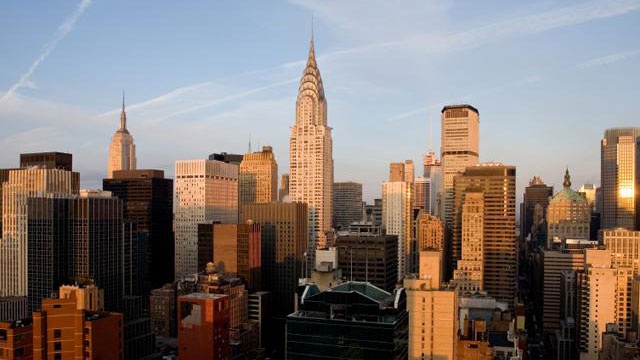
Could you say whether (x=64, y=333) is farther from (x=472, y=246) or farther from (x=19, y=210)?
(x=472, y=246)

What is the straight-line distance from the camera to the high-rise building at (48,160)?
566 feet

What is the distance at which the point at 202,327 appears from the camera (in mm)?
88562

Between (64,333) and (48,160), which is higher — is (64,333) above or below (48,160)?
below

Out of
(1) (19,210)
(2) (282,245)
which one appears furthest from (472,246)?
(1) (19,210)

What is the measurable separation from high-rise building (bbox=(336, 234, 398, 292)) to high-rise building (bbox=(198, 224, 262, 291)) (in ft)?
86.1

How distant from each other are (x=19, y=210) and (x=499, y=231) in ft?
459

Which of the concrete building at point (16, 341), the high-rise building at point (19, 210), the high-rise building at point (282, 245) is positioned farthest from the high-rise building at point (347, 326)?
the high-rise building at point (19, 210)

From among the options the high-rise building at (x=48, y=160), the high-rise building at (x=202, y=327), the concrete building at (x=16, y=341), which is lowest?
the high-rise building at (x=202, y=327)

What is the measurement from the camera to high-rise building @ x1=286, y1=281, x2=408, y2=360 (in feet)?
199

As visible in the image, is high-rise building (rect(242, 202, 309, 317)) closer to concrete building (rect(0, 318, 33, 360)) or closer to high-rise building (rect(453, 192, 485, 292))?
high-rise building (rect(453, 192, 485, 292))

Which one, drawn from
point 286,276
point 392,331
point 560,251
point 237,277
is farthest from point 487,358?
point 560,251

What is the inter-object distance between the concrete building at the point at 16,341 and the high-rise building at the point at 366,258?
8909cm

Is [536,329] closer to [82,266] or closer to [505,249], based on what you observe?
[505,249]

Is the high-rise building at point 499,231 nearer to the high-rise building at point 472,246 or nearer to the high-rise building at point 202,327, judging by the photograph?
the high-rise building at point 472,246
